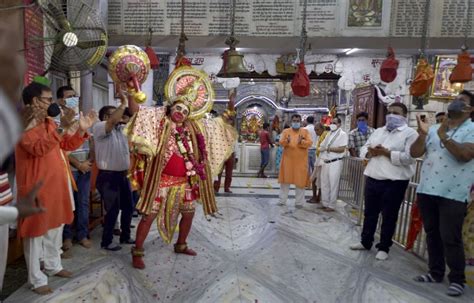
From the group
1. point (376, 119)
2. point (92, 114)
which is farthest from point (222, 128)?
point (376, 119)

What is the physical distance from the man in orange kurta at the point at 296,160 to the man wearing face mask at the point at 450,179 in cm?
272

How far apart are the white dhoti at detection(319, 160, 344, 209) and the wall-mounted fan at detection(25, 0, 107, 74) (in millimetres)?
3949

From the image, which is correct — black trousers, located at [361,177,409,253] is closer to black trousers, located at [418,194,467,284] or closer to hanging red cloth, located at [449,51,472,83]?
black trousers, located at [418,194,467,284]

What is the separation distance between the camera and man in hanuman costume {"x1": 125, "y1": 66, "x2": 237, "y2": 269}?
127 inches

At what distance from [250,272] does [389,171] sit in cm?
173

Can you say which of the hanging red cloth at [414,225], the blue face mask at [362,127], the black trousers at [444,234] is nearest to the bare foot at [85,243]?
the black trousers at [444,234]

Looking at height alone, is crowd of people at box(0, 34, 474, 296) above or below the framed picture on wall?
below

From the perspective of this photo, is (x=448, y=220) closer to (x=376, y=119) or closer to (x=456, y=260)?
(x=456, y=260)

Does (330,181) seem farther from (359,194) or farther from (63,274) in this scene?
(63,274)

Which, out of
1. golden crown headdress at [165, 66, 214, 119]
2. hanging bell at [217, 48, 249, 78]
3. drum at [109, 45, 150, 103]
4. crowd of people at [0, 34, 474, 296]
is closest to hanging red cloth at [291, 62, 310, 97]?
hanging bell at [217, 48, 249, 78]

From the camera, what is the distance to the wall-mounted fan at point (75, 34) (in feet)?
9.46

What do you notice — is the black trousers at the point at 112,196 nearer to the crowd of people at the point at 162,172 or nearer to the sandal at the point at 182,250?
the crowd of people at the point at 162,172

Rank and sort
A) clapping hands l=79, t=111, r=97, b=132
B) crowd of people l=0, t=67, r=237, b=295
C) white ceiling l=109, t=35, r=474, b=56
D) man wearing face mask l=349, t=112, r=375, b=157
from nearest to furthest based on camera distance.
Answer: crowd of people l=0, t=67, r=237, b=295 → clapping hands l=79, t=111, r=97, b=132 → white ceiling l=109, t=35, r=474, b=56 → man wearing face mask l=349, t=112, r=375, b=157

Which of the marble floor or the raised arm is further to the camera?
the raised arm
